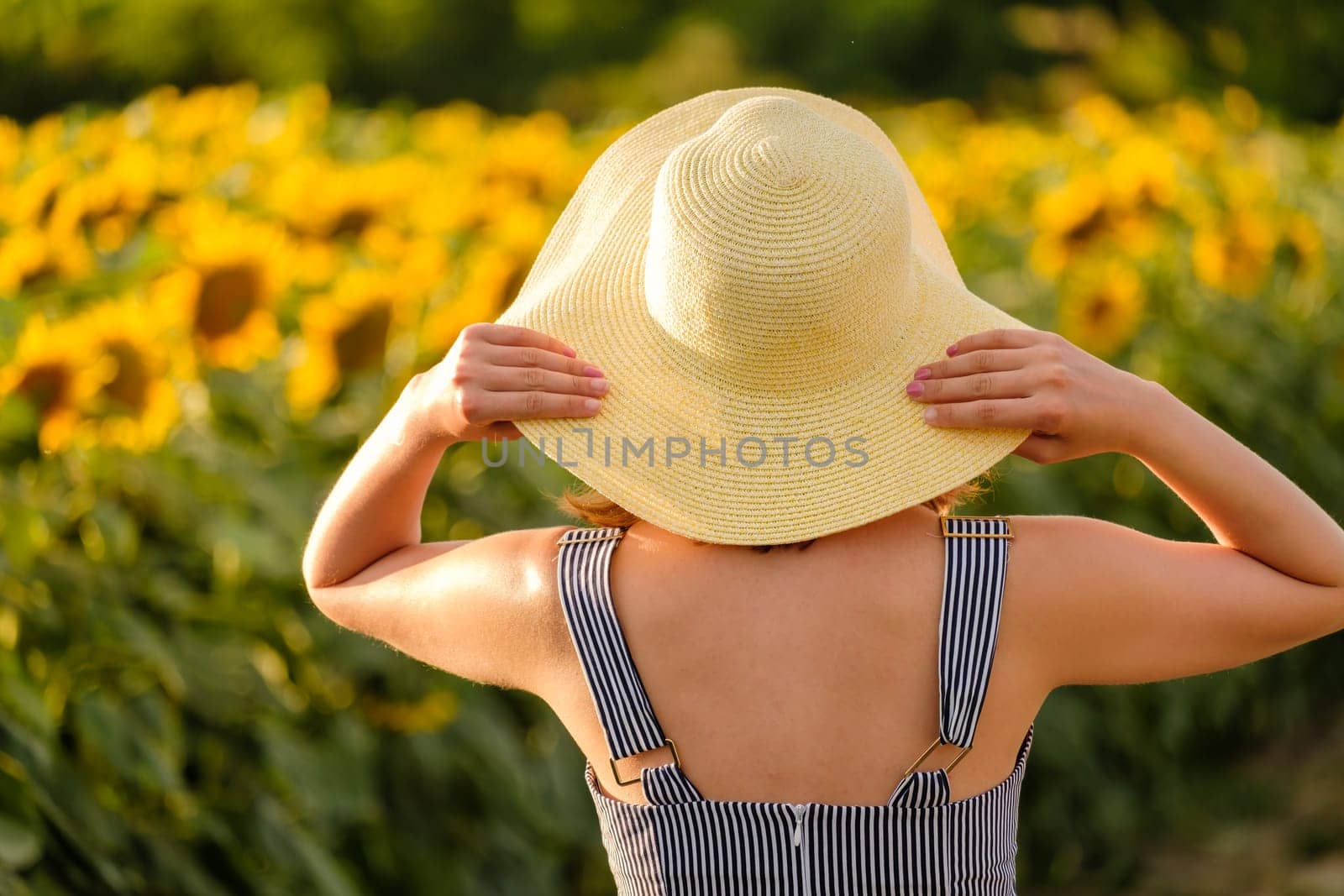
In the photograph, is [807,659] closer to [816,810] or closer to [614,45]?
[816,810]

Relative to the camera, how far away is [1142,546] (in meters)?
1.50

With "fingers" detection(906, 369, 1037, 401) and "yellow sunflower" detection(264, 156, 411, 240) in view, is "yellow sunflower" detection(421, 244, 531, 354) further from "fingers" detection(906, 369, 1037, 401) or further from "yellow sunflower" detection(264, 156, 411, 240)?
"fingers" detection(906, 369, 1037, 401)

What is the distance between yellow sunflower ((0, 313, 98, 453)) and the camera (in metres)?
2.95

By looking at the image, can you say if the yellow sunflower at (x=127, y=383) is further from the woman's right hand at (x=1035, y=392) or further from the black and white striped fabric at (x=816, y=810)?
the woman's right hand at (x=1035, y=392)

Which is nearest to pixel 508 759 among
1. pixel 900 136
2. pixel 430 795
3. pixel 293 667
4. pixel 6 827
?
pixel 430 795

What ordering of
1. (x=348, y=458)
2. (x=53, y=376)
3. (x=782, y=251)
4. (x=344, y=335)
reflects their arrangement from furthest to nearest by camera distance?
(x=344, y=335)
(x=348, y=458)
(x=53, y=376)
(x=782, y=251)

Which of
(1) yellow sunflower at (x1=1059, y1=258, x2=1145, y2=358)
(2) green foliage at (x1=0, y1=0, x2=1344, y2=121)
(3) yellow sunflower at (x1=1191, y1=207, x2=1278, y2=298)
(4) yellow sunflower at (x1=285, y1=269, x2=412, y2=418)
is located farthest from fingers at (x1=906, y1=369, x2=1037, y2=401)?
(2) green foliage at (x1=0, y1=0, x2=1344, y2=121)

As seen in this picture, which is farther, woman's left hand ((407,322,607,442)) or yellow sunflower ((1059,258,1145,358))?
yellow sunflower ((1059,258,1145,358))

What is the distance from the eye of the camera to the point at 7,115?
475 inches

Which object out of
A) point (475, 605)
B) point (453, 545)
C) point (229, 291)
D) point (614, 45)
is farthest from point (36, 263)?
point (614, 45)

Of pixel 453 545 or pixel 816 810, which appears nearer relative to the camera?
pixel 816 810

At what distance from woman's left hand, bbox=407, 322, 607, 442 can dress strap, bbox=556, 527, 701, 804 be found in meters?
0.16

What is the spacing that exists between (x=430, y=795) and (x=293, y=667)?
1.16 ft

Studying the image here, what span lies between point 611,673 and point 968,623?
344mm
